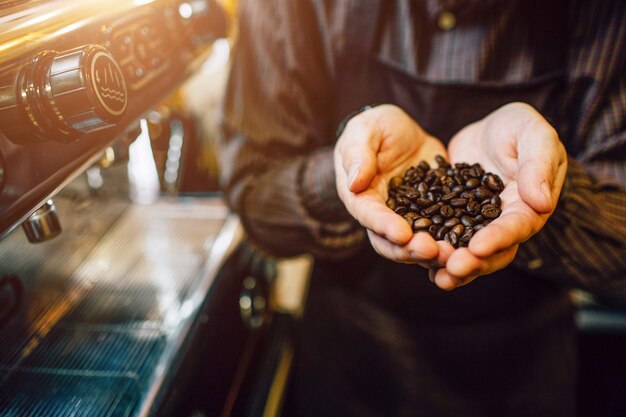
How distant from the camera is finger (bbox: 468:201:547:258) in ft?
2.08

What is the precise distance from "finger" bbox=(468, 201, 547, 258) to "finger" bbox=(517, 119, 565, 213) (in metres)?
0.02

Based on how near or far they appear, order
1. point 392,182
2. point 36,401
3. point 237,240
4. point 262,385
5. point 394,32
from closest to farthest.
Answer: point 36,401
point 392,182
point 394,32
point 237,240
point 262,385

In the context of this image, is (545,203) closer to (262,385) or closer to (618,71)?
(618,71)

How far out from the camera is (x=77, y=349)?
938 mm

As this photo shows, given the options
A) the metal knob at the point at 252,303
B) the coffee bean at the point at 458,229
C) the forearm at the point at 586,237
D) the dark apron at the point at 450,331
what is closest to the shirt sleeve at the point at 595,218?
the forearm at the point at 586,237

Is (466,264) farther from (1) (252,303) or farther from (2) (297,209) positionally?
(1) (252,303)

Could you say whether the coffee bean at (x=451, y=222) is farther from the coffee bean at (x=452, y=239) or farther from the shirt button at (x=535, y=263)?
the shirt button at (x=535, y=263)

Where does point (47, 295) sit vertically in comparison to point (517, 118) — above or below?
below

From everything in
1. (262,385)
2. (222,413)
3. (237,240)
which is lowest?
(262,385)

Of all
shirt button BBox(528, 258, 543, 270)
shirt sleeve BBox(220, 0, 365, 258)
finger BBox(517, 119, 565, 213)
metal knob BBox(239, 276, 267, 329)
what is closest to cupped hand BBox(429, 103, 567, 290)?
finger BBox(517, 119, 565, 213)

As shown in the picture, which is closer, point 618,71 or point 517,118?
point 517,118

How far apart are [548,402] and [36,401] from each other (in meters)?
1.25

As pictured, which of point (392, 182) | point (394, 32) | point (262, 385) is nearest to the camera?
point (392, 182)

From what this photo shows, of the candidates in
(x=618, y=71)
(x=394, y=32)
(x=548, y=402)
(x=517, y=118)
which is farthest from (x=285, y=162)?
(x=548, y=402)
